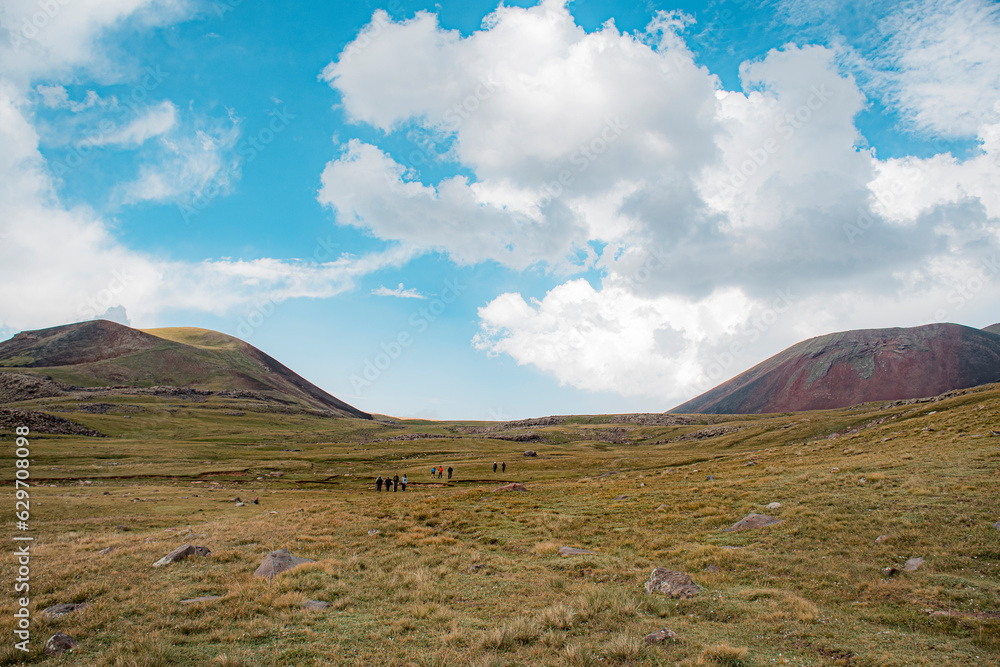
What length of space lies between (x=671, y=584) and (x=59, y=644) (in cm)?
1683

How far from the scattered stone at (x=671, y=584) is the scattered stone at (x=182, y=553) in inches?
751

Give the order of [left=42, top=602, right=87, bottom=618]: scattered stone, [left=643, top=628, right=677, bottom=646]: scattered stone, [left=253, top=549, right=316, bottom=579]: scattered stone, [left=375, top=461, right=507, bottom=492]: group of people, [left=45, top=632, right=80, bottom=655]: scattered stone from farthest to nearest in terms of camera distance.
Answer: [left=375, top=461, right=507, bottom=492]: group of people, [left=253, top=549, right=316, bottom=579]: scattered stone, [left=42, top=602, right=87, bottom=618]: scattered stone, [left=643, top=628, right=677, bottom=646]: scattered stone, [left=45, top=632, right=80, bottom=655]: scattered stone

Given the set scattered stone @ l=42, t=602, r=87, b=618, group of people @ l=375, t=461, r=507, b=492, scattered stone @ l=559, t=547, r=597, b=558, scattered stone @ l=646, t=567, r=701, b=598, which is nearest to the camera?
scattered stone @ l=42, t=602, r=87, b=618

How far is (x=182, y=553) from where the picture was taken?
1977 centimetres

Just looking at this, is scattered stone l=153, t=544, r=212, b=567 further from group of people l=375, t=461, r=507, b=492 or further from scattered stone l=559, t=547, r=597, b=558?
group of people l=375, t=461, r=507, b=492

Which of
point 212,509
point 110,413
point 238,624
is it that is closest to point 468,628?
point 238,624

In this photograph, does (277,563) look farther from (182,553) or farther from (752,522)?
(752,522)

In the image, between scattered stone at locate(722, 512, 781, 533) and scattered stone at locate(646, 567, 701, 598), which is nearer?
scattered stone at locate(646, 567, 701, 598)

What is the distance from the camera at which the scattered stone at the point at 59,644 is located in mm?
10867

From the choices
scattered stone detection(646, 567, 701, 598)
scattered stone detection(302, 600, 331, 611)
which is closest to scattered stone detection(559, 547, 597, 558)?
scattered stone detection(646, 567, 701, 598)

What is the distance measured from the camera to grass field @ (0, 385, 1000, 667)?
10914 mm

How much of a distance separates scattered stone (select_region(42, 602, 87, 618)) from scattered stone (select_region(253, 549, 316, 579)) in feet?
16.7

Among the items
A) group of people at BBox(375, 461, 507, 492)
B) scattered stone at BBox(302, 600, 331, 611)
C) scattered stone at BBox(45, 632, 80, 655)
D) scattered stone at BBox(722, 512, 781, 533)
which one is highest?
scattered stone at BBox(45, 632, 80, 655)

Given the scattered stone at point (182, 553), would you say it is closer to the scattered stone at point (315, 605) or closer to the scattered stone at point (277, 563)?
the scattered stone at point (277, 563)
